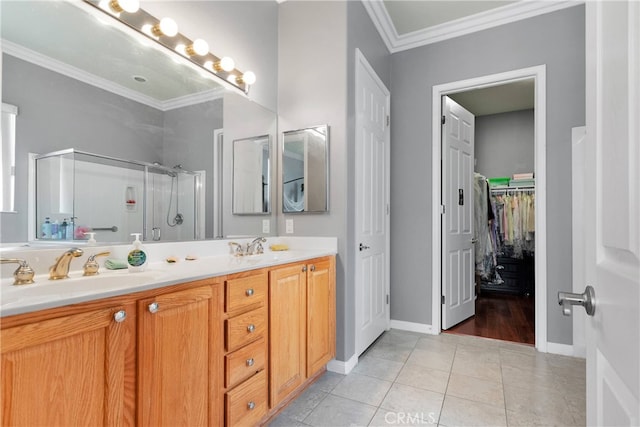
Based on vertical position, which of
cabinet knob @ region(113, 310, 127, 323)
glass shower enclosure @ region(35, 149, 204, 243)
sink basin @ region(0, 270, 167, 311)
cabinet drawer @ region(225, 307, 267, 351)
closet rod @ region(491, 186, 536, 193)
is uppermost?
closet rod @ region(491, 186, 536, 193)

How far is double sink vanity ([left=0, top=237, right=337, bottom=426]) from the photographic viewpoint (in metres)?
0.78

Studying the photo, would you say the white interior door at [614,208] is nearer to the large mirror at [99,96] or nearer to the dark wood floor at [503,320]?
the large mirror at [99,96]

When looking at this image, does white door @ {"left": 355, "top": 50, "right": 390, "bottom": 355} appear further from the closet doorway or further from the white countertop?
the white countertop

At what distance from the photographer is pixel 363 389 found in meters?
2.01

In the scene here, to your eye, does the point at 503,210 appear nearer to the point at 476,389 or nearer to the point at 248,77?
the point at 476,389

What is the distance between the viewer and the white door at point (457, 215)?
10.1ft

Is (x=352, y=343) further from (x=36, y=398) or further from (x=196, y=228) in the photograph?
(x=36, y=398)

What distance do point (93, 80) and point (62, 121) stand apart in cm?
25

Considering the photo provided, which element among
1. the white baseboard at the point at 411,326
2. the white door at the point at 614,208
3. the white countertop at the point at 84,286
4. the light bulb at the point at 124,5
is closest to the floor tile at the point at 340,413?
the white countertop at the point at 84,286

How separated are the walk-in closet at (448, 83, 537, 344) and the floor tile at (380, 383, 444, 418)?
1741 millimetres

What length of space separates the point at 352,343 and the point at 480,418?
0.89m

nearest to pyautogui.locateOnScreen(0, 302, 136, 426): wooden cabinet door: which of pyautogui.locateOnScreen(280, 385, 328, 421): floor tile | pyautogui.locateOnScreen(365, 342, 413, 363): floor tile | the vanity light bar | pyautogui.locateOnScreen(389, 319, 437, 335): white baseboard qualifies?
pyautogui.locateOnScreen(280, 385, 328, 421): floor tile

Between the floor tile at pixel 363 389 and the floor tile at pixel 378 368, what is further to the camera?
the floor tile at pixel 378 368

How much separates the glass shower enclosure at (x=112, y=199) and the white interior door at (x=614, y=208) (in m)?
1.65
